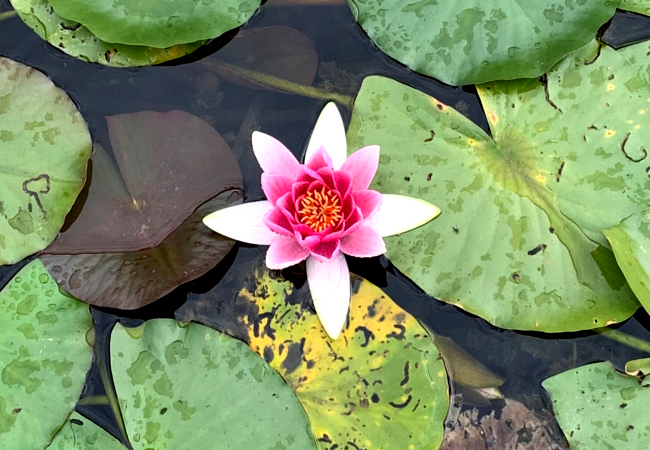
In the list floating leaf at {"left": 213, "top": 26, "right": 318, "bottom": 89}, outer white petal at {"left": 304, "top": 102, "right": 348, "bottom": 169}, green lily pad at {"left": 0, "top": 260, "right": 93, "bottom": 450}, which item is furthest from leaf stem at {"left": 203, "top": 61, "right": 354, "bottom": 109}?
green lily pad at {"left": 0, "top": 260, "right": 93, "bottom": 450}

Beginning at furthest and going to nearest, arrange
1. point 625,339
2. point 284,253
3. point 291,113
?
point 291,113
point 625,339
point 284,253

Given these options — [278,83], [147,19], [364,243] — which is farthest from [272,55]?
[364,243]

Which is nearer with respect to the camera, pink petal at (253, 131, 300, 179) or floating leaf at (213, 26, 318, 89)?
pink petal at (253, 131, 300, 179)

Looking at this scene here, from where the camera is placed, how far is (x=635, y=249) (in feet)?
5.79

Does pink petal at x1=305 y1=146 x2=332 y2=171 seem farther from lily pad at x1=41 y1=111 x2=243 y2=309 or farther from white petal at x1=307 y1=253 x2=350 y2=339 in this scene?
lily pad at x1=41 y1=111 x2=243 y2=309

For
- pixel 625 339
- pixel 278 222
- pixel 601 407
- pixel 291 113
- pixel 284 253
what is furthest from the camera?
Answer: pixel 291 113

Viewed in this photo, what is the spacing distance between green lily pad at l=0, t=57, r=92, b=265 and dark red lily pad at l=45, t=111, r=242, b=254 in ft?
0.29

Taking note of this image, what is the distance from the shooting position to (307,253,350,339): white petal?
179cm

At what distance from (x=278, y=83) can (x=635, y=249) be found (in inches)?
59.2

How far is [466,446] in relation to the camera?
198 centimetres

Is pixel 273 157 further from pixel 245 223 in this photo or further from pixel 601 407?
pixel 601 407

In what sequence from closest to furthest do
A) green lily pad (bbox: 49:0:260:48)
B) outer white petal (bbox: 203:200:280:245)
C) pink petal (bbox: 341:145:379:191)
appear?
pink petal (bbox: 341:145:379:191), outer white petal (bbox: 203:200:280:245), green lily pad (bbox: 49:0:260:48)

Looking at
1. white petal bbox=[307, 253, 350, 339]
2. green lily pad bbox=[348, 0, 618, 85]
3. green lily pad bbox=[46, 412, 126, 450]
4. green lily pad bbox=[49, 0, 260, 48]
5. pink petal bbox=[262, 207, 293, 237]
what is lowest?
green lily pad bbox=[46, 412, 126, 450]

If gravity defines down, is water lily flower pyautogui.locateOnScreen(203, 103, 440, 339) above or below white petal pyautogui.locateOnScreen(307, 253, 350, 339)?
above
